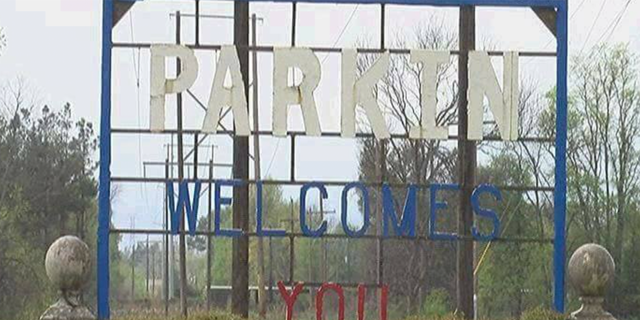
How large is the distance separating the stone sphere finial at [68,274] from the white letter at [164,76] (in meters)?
1.79

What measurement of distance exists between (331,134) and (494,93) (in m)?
1.38

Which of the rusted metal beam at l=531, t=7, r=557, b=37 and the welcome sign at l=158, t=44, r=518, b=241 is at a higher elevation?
the rusted metal beam at l=531, t=7, r=557, b=37

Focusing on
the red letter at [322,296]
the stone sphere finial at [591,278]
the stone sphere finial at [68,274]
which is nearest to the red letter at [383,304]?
the red letter at [322,296]

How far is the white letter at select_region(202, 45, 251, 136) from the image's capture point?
1109 centimetres

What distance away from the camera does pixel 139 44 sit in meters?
11.2

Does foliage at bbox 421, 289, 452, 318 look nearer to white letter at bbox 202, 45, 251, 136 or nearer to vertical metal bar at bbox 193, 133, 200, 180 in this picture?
vertical metal bar at bbox 193, 133, 200, 180

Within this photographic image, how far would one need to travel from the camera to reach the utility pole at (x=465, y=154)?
11555mm

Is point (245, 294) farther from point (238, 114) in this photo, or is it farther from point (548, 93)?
point (548, 93)

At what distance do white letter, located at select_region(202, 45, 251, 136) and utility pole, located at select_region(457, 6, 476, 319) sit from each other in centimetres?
185

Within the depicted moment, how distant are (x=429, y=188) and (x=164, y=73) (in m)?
2.35

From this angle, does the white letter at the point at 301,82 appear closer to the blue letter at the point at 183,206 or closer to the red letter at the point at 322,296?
the blue letter at the point at 183,206

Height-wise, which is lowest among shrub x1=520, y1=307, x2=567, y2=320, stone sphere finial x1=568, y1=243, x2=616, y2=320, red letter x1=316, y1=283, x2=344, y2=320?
shrub x1=520, y1=307, x2=567, y2=320

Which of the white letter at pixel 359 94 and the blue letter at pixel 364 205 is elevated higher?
the white letter at pixel 359 94

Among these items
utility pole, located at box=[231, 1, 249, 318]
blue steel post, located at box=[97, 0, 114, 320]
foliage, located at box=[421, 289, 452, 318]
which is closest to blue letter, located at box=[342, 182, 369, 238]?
utility pole, located at box=[231, 1, 249, 318]
